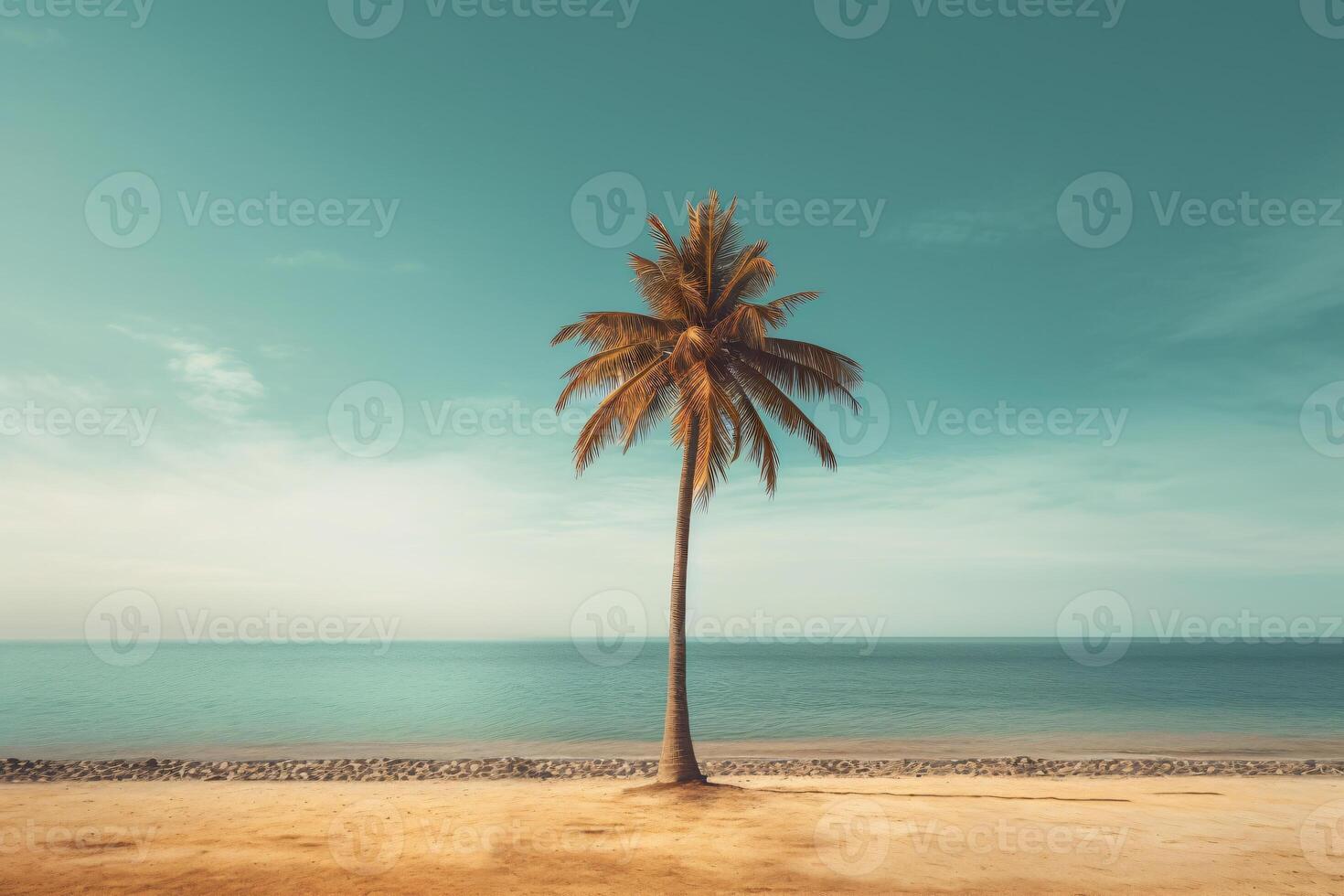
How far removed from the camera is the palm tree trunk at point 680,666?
51.5 feet

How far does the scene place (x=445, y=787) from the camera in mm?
18266

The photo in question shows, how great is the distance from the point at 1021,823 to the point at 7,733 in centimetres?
4309

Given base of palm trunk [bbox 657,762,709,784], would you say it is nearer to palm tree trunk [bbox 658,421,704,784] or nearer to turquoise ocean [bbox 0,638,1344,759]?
palm tree trunk [bbox 658,421,704,784]

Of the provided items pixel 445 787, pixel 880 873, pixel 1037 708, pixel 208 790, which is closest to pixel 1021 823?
pixel 880 873

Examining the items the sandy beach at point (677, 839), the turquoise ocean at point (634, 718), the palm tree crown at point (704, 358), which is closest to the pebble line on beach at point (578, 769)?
the sandy beach at point (677, 839)

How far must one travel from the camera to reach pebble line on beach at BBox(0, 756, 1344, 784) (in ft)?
66.1

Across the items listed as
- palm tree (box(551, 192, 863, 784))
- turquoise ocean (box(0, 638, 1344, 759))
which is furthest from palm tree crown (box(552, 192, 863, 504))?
turquoise ocean (box(0, 638, 1344, 759))

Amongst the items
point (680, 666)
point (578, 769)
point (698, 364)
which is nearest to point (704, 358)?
point (698, 364)

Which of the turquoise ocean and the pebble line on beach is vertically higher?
the pebble line on beach

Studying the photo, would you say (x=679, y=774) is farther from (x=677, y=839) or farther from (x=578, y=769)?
(x=578, y=769)

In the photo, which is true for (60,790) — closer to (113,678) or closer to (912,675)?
(113,678)

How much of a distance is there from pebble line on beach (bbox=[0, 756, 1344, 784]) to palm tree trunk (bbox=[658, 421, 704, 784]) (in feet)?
18.6

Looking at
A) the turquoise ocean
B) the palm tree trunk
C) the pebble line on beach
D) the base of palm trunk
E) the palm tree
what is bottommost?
the turquoise ocean

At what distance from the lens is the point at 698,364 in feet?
53.4
